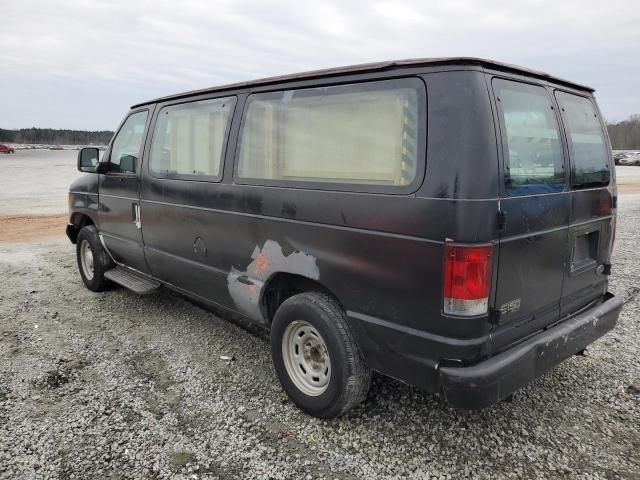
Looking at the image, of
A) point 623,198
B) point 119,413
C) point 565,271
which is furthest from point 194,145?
point 623,198

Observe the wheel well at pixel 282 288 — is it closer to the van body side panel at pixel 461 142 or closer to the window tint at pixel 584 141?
the van body side panel at pixel 461 142

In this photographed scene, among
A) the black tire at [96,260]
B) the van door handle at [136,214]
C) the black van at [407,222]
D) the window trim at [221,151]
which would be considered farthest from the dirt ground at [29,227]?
the black van at [407,222]

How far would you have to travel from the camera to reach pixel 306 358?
321cm

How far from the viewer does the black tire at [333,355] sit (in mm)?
2850

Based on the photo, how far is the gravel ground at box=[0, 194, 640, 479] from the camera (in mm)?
2666

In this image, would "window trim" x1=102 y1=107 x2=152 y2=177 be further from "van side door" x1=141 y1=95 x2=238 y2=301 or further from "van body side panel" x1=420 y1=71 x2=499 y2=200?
"van body side panel" x1=420 y1=71 x2=499 y2=200

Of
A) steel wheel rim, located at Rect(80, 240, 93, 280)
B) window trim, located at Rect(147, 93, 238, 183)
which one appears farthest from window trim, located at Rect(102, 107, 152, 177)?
steel wheel rim, located at Rect(80, 240, 93, 280)

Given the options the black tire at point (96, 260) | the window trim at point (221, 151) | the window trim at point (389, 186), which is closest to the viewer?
the window trim at point (389, 186)

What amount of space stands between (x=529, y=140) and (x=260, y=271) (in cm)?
186

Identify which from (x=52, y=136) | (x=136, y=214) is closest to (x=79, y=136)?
(x=52, y=136)

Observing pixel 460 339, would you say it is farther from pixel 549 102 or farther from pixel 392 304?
pixel 549 102

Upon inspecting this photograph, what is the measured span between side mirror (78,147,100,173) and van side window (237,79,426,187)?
2.58 m

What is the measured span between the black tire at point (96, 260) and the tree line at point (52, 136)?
3415 inches

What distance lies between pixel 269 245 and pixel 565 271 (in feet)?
6.08
